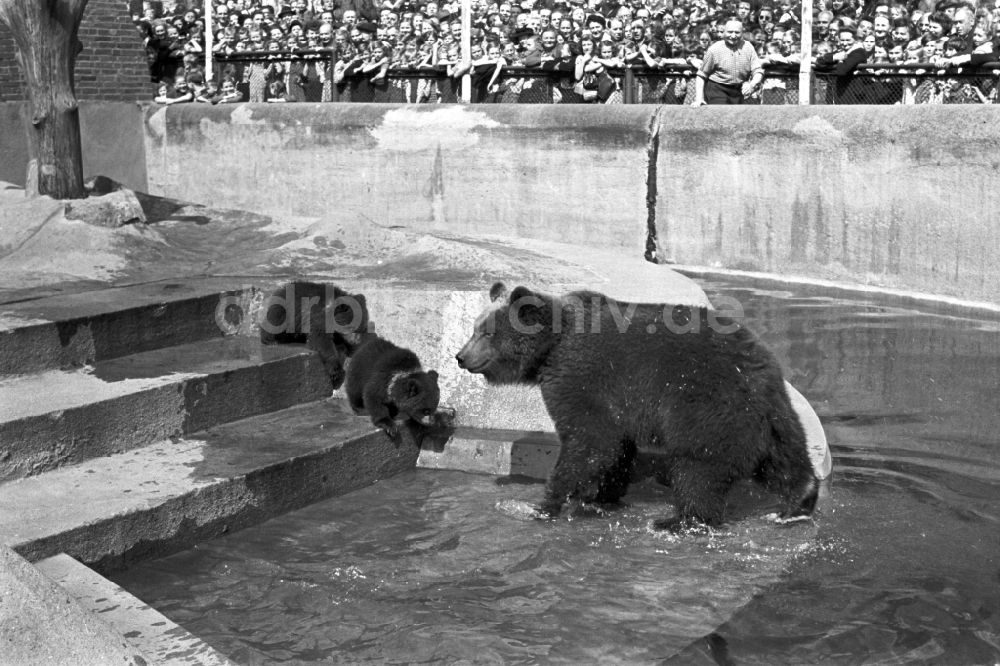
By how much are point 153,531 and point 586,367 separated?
225 cm

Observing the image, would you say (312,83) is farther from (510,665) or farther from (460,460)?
(510,665)

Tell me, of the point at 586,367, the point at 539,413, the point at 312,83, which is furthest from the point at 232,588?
the point at 312,83

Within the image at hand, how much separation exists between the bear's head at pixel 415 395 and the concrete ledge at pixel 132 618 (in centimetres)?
228

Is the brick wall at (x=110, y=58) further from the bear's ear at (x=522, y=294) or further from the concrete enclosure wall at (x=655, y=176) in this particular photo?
the bear's ear at (x=522, y=294)

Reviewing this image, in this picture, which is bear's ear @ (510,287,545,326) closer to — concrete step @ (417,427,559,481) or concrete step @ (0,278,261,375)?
concrete step @ (417,427,559,481)

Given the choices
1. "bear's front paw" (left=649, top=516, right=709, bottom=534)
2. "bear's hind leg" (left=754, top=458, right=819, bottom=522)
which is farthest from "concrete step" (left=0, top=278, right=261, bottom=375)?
"bear's hind leg" (left=754, top=458, right=819, bottom=522)

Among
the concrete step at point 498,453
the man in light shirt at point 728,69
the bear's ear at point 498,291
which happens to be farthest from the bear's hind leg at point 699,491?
the man in light shirt at point 728,69

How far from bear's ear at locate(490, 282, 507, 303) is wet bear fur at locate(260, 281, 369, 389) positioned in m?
1.41

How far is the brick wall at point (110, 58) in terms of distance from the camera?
15789 millimetres

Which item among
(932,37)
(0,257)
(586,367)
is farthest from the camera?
(932,37)

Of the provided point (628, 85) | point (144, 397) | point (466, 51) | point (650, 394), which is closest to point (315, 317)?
point (144, 397)

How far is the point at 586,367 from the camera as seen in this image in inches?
233

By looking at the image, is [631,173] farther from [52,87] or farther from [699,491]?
[699,491]

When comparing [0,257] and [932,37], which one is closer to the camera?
[0,257]
